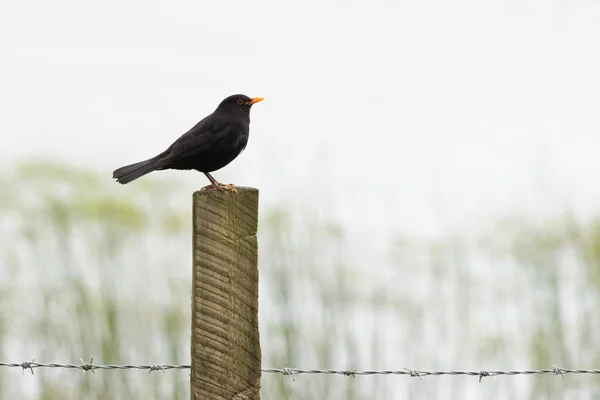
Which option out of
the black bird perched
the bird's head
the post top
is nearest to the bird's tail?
the black bird perched

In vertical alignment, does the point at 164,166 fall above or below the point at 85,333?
above

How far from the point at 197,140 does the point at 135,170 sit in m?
0.34

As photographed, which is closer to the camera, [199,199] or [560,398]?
[199,199]

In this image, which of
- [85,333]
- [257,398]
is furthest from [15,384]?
[257,398]

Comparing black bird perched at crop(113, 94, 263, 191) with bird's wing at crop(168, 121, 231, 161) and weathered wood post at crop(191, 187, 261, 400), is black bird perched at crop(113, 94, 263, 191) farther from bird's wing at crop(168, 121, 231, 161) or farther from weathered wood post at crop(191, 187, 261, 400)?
weathered wood post at crop(191, 187, 261, 400)

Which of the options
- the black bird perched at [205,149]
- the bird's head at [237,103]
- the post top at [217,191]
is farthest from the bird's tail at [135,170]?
the post top at [217,191]

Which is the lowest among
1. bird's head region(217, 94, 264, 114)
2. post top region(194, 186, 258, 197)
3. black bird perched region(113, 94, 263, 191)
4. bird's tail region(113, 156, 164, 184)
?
post top region(194, 186, 258, 197)

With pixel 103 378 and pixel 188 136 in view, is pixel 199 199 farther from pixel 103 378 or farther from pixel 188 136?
pixel 103 378

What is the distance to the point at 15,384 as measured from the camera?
5043 millimetres

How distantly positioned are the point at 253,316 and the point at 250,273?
14 centimetres

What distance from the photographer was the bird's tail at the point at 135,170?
12.0ft

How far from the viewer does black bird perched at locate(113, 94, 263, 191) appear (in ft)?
12.3

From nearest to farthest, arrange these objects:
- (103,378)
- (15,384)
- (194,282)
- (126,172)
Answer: (194,282), (126,172), (103,378), (15,384)

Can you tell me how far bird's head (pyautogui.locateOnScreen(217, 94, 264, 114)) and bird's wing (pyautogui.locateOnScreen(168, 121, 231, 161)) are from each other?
255 mm
